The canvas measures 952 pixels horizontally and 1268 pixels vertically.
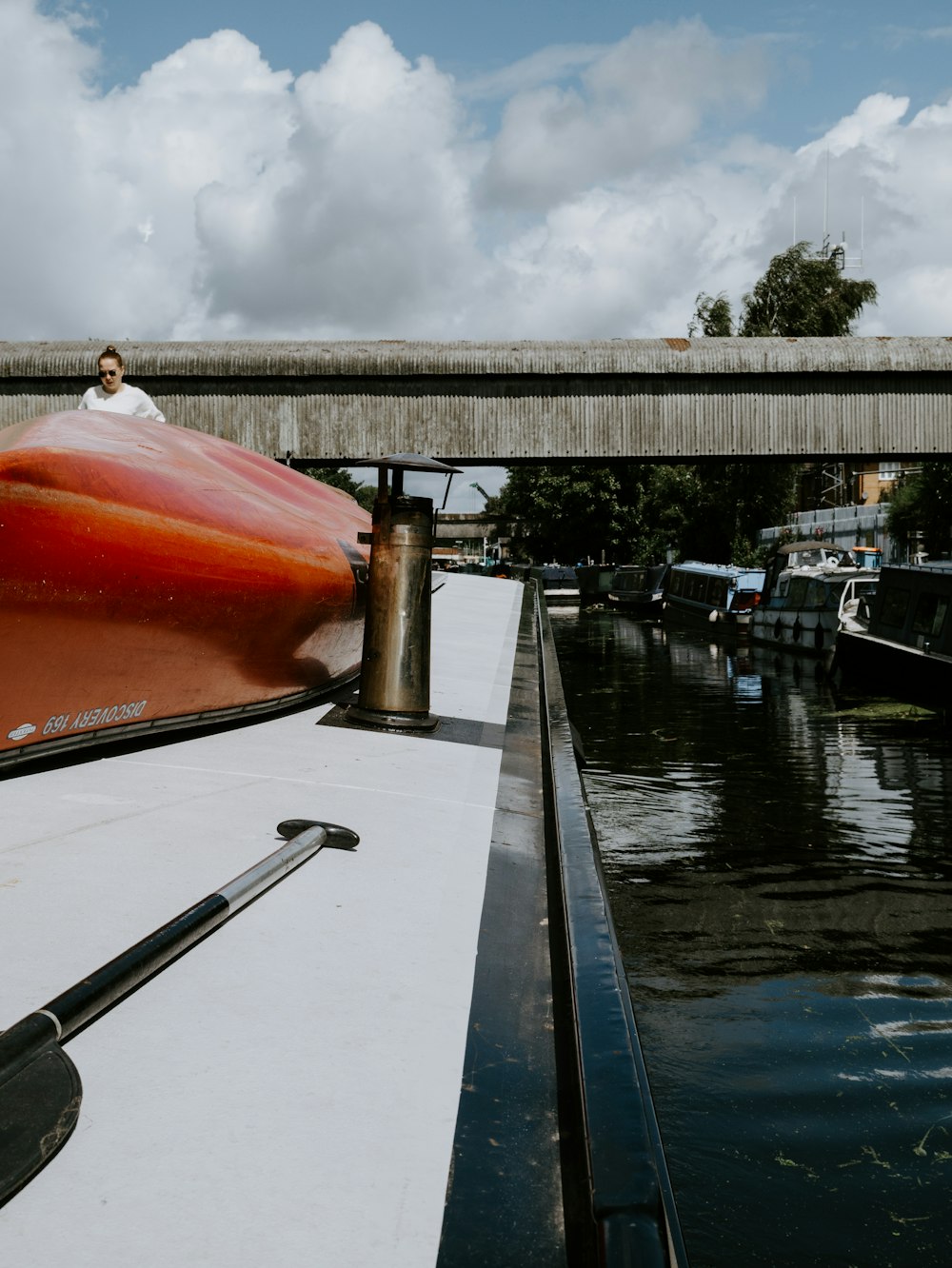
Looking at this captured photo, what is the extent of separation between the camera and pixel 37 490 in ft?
12.5

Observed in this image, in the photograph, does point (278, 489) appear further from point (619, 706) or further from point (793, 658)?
point (793, 658)

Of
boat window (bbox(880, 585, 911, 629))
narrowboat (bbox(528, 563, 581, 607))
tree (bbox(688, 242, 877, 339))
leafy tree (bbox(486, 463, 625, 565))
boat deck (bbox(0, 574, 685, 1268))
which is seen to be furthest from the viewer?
leafy tree (bbox(486, 463, 625, 565))

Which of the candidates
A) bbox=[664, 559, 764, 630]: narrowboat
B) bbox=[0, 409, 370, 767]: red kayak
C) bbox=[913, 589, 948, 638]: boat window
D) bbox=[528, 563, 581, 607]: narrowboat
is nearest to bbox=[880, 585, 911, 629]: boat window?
bbox=[913, 589, 948, 638]: boat window

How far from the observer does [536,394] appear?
1802 centimetres

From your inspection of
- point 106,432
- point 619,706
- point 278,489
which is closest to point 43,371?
point 619,706

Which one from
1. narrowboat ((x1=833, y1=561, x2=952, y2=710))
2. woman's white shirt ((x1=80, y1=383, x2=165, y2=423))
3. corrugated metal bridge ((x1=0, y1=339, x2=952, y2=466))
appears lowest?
narrowboat ((x1=833, y1=561, x2=952, y2=710))

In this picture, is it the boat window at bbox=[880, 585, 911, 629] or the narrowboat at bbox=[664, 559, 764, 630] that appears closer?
the boat window at bbox=[880, 585, 911, 629]

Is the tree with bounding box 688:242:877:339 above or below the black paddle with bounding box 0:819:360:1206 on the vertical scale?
above

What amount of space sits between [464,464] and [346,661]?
12.2 metres

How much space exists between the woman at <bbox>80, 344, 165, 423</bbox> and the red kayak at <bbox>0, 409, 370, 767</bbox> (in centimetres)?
31

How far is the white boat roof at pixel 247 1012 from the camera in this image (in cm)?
160

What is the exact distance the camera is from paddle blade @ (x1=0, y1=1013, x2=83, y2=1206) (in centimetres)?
164

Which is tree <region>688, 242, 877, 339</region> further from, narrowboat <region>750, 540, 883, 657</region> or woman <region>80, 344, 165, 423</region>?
woman <region>80, 344, 165, 423</region>

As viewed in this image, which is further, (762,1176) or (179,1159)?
(762,1176)
